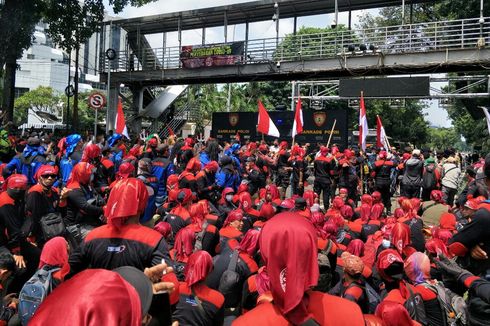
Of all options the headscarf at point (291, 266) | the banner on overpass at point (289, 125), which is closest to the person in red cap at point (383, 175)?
the banner on overpass at point (289, 125)

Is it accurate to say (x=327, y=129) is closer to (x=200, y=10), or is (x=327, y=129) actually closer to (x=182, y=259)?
(x=200, y=10)

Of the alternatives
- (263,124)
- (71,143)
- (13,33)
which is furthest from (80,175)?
(13,33)

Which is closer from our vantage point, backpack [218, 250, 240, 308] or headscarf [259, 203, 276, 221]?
backpack [218, 250, 240, 308]

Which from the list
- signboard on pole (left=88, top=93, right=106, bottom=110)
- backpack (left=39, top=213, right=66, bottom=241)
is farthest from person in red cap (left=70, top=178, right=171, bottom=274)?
signboard on pole (left=88, top=93, right=106, bottom=110)

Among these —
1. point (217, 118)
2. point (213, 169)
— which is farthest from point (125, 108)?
point (213, 169)

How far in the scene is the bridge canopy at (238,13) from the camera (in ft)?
74.9

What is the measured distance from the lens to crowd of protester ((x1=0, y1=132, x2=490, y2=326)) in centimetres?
184

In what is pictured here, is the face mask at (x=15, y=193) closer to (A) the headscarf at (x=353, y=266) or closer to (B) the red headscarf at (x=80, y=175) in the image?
(B) the red headscarf at (x=80, y=175)

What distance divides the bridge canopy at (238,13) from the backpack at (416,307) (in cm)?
2136

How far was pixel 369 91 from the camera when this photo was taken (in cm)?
2158

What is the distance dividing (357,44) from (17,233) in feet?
62.3

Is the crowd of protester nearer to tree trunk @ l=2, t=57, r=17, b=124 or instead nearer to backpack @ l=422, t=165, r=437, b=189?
backpack @ l=422, t=165, r=437, b=189

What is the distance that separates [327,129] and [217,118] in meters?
6.72

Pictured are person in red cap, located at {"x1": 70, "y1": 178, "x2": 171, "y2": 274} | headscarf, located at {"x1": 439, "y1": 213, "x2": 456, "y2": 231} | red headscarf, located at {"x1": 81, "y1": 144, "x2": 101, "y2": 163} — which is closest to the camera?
person in red cap, located at {"x1": 70, "y1": 178, "x2": 171, "y2": 274}
